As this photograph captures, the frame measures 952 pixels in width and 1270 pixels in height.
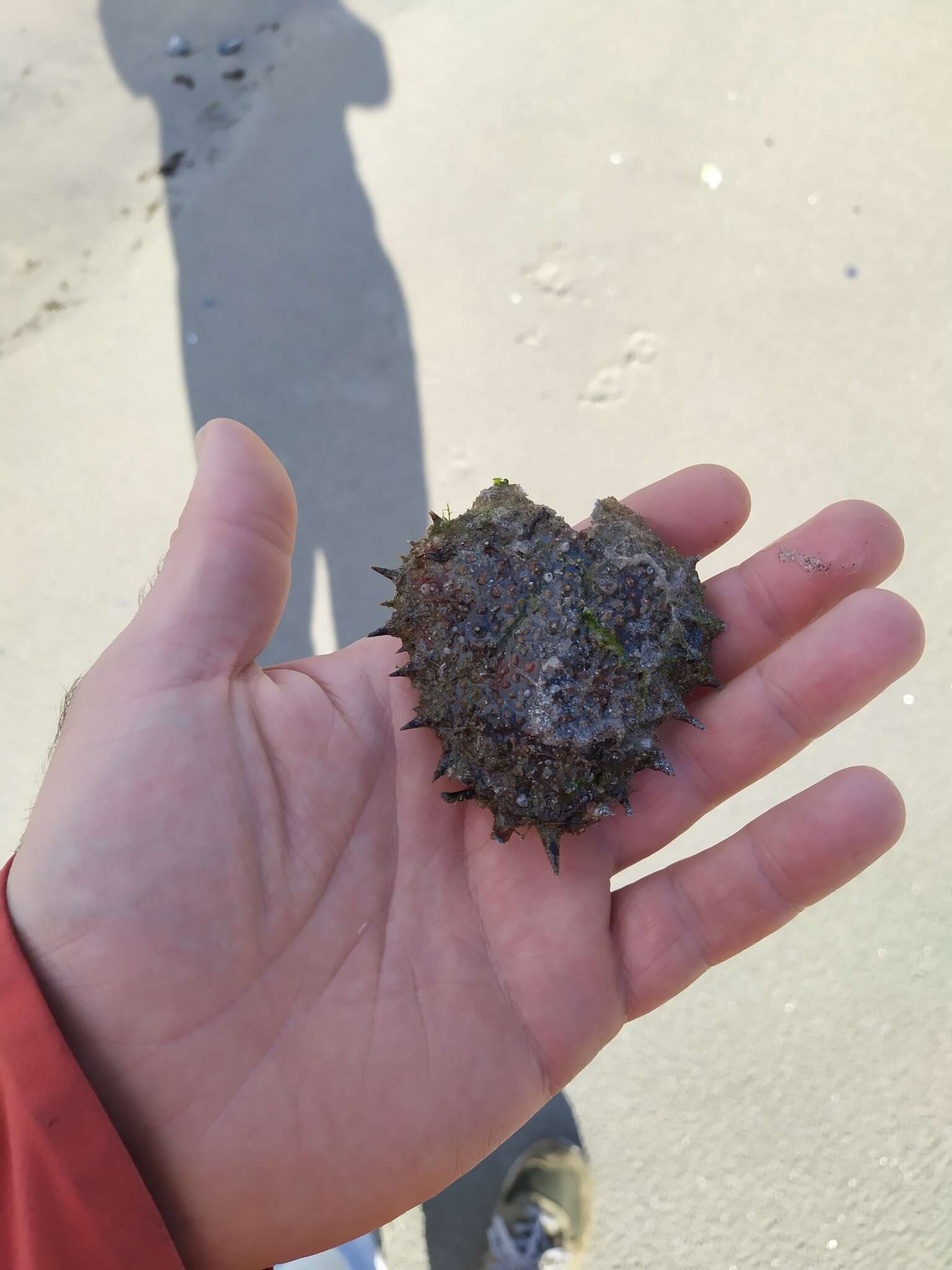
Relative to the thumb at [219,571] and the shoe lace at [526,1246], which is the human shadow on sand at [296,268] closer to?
the thumb at [219,571]

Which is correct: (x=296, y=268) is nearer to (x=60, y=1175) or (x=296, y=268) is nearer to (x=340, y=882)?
(x=340, y=882)

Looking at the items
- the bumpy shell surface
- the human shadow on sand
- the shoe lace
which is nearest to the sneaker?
the shoe lace

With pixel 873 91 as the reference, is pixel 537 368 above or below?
below

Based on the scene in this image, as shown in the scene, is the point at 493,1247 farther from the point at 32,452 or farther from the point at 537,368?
the point at 32,452

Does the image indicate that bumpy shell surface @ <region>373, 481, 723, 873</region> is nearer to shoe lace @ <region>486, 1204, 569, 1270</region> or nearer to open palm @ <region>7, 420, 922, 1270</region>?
open palm @ <region>7, 420, 922, 1270</region>

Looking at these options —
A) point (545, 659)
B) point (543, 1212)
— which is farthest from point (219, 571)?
point (543, 1212)

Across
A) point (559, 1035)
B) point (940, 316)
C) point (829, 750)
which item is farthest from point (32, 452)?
point (940, 316)
